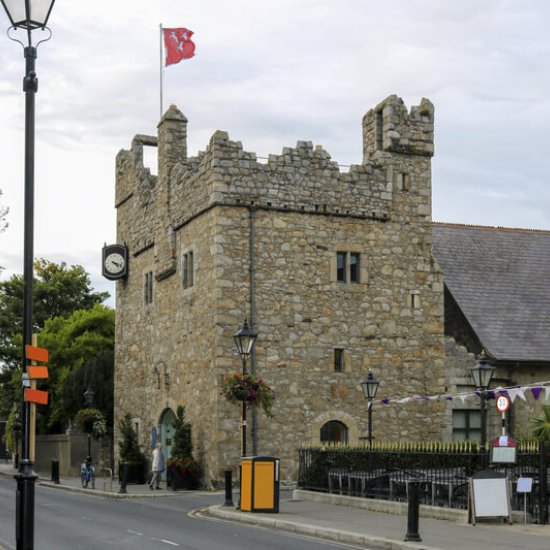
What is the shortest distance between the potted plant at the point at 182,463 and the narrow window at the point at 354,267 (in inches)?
255

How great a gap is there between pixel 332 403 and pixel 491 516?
1207cm

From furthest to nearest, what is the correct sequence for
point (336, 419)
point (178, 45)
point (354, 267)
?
point (178, 45) → point (354, 267) → point (336, 419)

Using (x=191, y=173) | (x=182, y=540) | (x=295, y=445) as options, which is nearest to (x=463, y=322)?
(x=295, y=445)

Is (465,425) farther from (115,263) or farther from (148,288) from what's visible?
(115,263)

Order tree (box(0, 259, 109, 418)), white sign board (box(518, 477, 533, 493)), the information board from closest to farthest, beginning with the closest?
white sign board (box(518, 477, 533, 493)), the information board, tree (box(0, 259, 109, 418))

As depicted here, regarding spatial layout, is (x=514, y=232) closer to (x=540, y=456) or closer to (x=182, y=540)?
(x=540, y=456)

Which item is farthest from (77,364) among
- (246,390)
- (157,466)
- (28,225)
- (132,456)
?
(28,225)

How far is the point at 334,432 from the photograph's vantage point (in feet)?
100

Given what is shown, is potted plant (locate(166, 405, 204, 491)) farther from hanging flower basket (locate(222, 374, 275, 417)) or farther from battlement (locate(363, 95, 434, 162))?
battlement (locate(363, 95, 434, 162))

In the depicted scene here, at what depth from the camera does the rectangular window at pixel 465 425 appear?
3238cm

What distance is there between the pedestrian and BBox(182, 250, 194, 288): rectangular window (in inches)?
194

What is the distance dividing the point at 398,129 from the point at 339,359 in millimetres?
7282

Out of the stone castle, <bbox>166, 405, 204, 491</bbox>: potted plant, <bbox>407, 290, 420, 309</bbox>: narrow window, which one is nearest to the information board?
the stone castle

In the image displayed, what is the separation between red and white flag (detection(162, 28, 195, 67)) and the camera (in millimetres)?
33156
